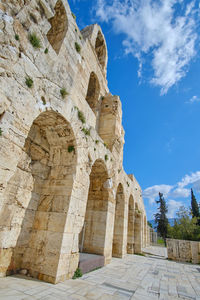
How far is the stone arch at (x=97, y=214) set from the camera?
6934 mm

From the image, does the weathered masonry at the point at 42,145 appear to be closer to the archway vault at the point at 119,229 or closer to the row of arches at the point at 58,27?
the row of arches at the point at 58,27

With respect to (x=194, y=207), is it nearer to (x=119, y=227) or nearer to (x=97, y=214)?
(x=119, y=227)

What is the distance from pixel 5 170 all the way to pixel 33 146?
6.22 ft

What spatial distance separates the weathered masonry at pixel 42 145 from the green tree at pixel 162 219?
3409 cm

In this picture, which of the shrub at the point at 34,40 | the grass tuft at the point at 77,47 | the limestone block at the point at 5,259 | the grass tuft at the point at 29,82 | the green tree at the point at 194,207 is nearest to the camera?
the grass tuft at the point at 29,82

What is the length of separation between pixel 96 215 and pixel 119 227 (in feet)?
9.79

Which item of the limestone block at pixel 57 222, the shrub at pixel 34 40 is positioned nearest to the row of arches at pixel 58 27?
the shrub at pixel 34 40

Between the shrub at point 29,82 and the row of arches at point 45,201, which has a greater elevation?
the shrub at point 29,82

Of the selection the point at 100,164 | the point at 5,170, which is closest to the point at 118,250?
the point at 100,164

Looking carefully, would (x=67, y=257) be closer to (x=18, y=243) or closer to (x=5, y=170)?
(x=18, y=243)

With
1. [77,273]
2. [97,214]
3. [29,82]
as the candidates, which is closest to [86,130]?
[29,82]

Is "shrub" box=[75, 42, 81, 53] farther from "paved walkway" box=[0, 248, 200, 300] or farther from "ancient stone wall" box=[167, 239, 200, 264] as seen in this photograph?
"ancient stone wall" box=[167, 239, 200, 264]

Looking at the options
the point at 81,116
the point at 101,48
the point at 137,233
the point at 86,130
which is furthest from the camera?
the point at 137,233

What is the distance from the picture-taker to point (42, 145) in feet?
16.5
